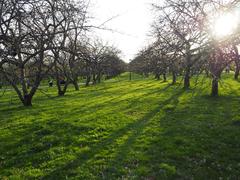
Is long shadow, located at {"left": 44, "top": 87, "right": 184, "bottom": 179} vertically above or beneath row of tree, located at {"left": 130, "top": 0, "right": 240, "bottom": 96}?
beneath

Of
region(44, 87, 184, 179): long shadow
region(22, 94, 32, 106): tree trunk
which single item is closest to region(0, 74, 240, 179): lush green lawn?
region(44, 87, 184, 179): long shadow

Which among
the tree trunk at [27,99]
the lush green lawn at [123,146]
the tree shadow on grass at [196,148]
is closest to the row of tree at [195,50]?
the lush green lawn at [123,146]

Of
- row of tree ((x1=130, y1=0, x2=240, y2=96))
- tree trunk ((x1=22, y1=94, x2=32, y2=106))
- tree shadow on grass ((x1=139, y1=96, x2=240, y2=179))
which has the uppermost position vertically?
row of tree ((x1=130, y1=0, x2=240, y2=96))

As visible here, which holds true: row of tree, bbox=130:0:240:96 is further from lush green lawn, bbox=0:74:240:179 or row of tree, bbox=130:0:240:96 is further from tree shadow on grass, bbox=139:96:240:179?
tree shadow on grass, bbox=139:96:240:179

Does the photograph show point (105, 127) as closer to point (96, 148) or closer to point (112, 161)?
point (96, 148)

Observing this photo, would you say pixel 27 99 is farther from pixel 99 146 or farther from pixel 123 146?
pixel 123 146

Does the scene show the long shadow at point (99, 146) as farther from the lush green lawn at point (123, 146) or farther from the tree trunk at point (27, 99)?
the tree trunk at point (27, 99)

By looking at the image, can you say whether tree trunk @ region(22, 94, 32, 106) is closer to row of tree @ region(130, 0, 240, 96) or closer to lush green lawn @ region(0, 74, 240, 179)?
lush green lawn @ region(0, 74, 240, 179)

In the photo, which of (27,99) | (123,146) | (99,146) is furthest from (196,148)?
(27,99)

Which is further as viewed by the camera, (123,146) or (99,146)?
(99,146)

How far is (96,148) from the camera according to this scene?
6.72m

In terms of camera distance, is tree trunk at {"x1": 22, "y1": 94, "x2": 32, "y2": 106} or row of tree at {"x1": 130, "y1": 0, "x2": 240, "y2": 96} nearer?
row of tree at {"x1": 130, "y1": 0, "x2": 240, "y2": 96}

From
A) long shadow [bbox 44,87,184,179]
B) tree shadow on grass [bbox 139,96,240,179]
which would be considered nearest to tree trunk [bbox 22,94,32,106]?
long shadow [bbox 44,87,184,179]

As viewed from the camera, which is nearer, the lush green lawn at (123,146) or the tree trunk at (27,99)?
the lush green lawn at (123,146)
